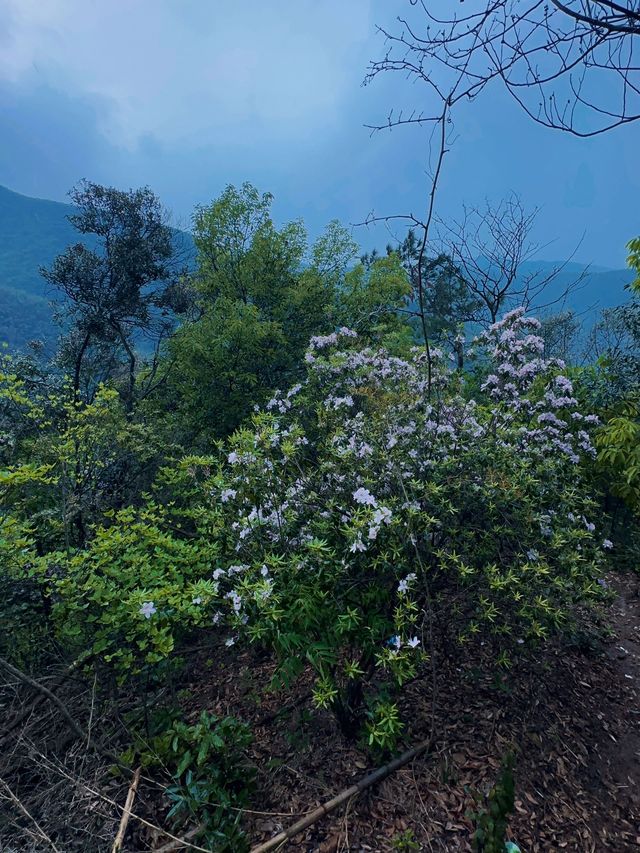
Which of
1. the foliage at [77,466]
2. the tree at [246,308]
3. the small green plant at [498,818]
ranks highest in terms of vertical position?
the tree at [246,308]

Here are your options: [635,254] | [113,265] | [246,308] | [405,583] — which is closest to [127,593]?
[405,583]

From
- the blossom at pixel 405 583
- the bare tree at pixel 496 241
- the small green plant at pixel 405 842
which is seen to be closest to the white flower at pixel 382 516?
the blossom at pixel 405 583

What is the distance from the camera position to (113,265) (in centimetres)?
955

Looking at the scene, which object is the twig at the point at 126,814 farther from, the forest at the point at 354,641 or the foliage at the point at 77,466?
the foliage at the point at 77,466

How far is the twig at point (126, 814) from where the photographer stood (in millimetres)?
2298

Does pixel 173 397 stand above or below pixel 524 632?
above

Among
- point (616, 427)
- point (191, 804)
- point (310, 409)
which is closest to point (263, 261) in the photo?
point (310, 409)

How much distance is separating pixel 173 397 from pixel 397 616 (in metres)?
8.97

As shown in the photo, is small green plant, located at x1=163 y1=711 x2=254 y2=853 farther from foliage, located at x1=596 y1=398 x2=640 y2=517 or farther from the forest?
foliage, located at x1=596 y1=398 x2=640 y2=517

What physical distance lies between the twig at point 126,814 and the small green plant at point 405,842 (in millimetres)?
1553

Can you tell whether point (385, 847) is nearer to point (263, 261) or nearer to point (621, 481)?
point (621, 481)

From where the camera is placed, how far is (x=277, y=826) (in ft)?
8.83

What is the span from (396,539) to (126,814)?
2210 millimetres

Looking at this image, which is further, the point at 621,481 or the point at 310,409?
the point at 621,481
